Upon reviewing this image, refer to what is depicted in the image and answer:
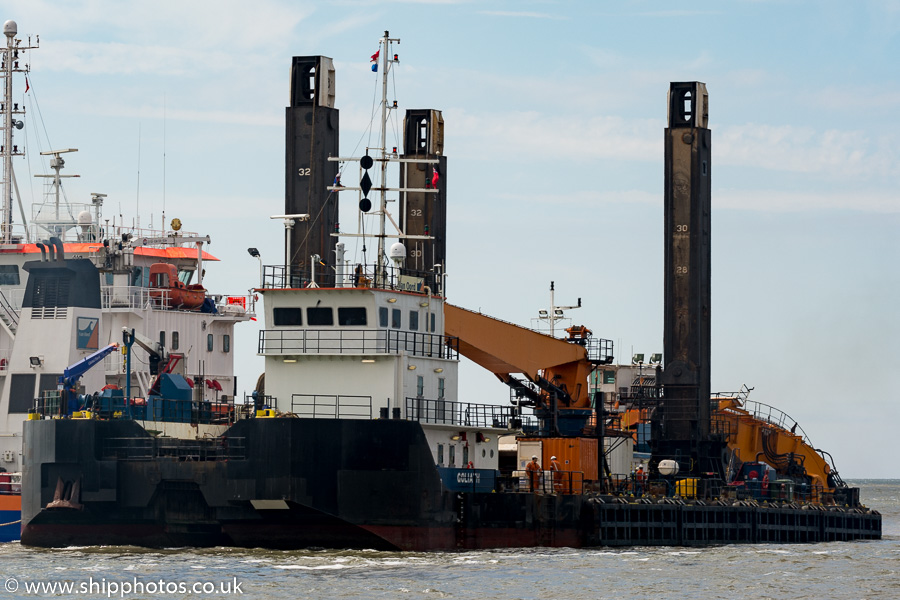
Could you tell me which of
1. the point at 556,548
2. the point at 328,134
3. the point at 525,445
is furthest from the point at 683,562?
the point at 328,134

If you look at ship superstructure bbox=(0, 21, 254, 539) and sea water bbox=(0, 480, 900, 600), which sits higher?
ship superstructure bbox=(0, 21, 254, 539)

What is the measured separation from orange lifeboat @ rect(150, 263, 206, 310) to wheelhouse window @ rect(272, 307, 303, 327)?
28.2 feet

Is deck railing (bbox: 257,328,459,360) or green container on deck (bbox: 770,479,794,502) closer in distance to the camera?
deck railing (bbox: 257,328,459,360)

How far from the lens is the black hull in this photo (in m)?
41.2

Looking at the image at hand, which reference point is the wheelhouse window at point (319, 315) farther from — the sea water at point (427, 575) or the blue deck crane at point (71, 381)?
the sea water at point (427, 575)

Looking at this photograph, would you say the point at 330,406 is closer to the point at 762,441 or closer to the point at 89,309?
the point at 89,309

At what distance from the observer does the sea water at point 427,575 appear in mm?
35094

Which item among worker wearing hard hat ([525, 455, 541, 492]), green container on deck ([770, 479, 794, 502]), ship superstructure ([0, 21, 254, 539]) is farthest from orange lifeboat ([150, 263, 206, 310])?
green container on deck ([770, 479, 794, 502])

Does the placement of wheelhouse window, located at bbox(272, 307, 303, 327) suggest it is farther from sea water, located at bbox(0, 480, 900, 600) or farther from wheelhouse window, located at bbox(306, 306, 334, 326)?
sea water, located at bbox(0, 480, 900, 600)

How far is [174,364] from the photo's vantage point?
168ft

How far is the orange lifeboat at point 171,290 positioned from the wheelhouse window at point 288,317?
8593mm

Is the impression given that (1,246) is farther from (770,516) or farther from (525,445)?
(770,516)

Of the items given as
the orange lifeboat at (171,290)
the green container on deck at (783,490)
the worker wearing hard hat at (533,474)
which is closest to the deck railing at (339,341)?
the worker wearing hard hat at (533,474)

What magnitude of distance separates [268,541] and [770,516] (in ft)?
67.8
